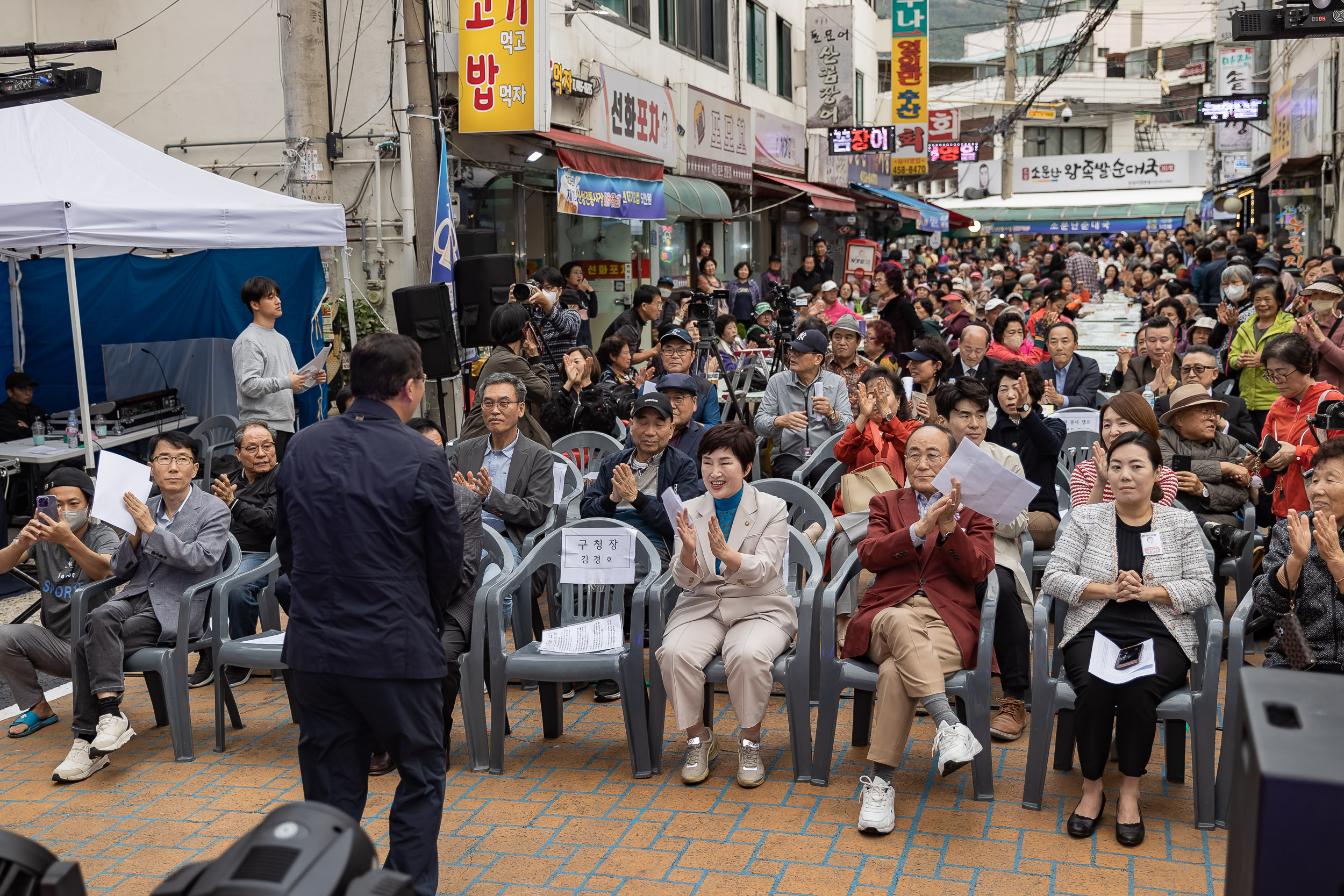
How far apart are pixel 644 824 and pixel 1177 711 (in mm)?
1960

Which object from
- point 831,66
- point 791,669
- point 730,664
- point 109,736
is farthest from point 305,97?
point 831,66

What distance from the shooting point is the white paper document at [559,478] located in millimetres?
6246

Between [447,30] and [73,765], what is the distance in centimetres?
845

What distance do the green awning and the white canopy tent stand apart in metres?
7.34

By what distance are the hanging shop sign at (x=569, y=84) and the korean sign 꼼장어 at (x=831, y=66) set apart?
10639 mm

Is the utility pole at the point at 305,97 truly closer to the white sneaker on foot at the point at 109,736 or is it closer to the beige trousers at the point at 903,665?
the white sneaker on foot at the point at 109,736

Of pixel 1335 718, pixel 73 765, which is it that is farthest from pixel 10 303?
pixel 1335 718

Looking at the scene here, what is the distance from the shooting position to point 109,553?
544 centimetres

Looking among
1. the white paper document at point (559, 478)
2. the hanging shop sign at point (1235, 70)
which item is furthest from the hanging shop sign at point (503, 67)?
the hanging shop sign at point (1235, 70)

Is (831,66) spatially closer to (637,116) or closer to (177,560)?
(637,116)

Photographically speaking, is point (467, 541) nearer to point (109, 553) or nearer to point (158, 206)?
point (109, 553)

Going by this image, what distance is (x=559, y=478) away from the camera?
6383 mm

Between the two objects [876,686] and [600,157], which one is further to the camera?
[600,157]

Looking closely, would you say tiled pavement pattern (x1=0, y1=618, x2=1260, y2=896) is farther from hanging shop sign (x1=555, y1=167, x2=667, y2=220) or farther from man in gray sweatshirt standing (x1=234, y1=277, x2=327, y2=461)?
hanging shop sign (x1=555, y1=167, x2=667, y2=220)
